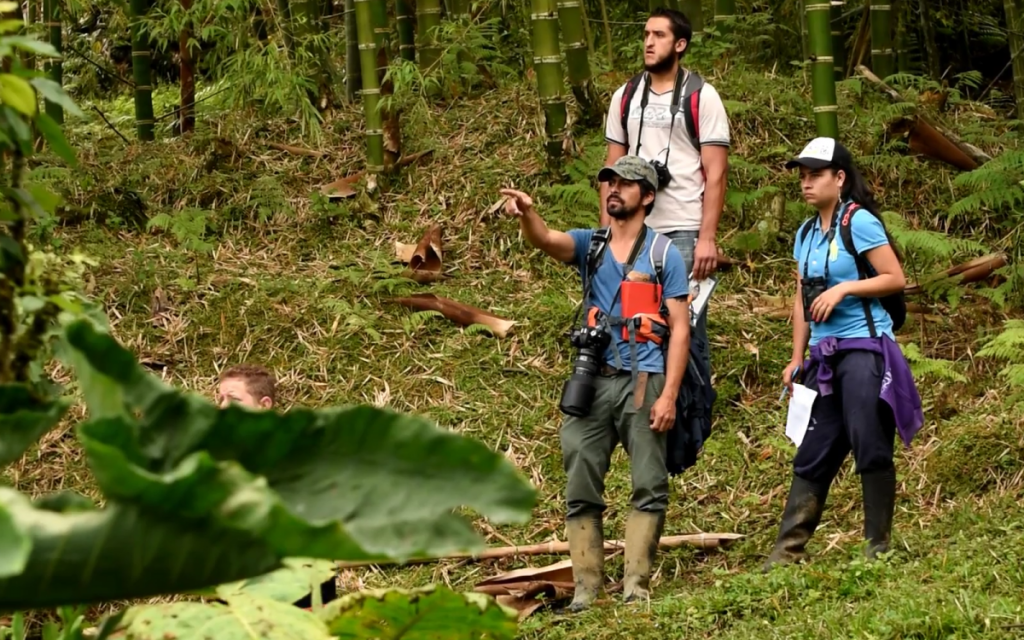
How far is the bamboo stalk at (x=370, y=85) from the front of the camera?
8.59 m

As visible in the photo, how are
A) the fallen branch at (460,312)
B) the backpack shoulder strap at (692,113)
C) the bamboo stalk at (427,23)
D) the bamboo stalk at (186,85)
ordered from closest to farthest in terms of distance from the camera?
the backpack shoulder strap at (692,113), the fallen branch at (460,312), the bamboo stalk at (427,23), the bamboo stalk at (186,85)

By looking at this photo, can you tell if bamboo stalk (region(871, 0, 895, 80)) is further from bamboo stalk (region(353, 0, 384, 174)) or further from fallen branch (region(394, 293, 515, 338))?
fallen branch (region(394, 293, 515, 338))

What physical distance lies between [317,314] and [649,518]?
3380mm

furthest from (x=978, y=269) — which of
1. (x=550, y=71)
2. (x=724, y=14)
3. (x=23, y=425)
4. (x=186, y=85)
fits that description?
(x=23, y=425)

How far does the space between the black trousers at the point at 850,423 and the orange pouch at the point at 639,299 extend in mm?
670

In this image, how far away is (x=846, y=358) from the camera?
16.9 feet

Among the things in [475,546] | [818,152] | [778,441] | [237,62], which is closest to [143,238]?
[237,62]

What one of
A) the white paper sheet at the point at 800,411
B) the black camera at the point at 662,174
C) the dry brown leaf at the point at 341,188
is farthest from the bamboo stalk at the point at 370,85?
the white paper sheet at the point at 800,411

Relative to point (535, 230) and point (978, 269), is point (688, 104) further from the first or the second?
point (978, 269)

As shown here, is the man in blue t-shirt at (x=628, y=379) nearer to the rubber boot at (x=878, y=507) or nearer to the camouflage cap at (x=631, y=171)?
the camouflage cap at (x=631, y=171)

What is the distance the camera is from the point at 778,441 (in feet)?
22.2

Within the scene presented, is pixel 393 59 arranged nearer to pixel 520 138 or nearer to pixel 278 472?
pixel 520 138

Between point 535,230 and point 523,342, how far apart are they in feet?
9.40

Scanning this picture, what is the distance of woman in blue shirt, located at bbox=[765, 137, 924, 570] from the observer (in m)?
5.07
